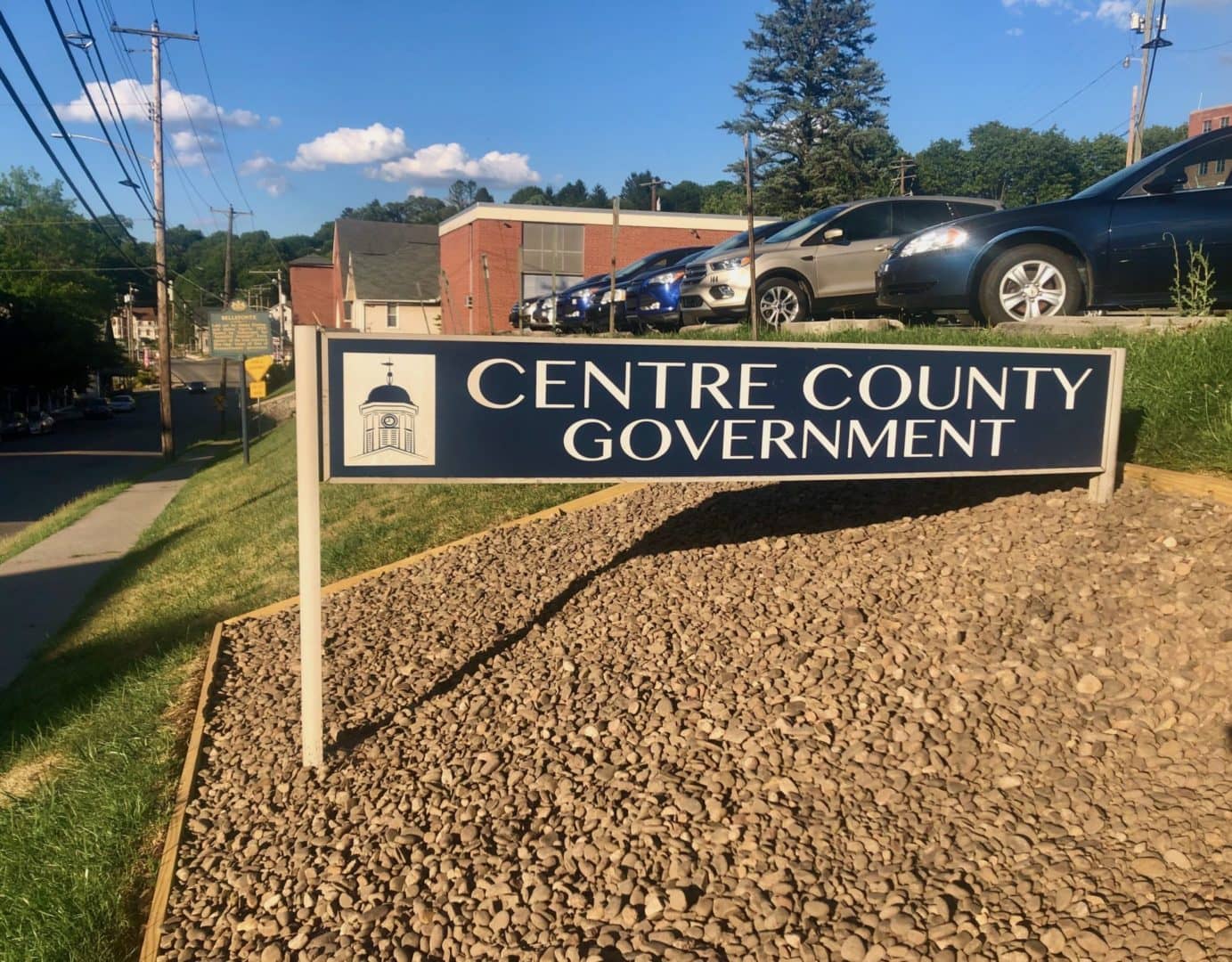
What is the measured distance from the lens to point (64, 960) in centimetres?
318

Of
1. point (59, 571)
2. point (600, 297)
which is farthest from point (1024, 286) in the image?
point (59, 571)

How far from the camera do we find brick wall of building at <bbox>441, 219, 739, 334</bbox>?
36.9 m

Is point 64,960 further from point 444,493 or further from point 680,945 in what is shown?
point 444,493

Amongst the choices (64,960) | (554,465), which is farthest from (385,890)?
(554,465)

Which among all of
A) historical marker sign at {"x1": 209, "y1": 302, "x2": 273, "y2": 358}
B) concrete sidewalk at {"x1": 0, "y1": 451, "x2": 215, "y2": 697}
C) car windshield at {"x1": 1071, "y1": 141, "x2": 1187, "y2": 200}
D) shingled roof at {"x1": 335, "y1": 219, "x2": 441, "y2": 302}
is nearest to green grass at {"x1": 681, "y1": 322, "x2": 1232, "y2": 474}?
car windshield at {"x1": 1071, "y1": 141, "x2": 1187, "y2": 200}

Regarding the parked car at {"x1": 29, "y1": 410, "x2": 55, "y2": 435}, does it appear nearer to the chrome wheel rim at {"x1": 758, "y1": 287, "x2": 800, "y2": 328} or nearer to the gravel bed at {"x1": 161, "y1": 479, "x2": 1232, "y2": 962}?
the chrome wheel rim at {"x1": 758, "y1": 287, "x2": 800, "y2": 328}

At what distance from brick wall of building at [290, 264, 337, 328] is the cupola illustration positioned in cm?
7056

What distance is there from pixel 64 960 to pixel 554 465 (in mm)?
2417

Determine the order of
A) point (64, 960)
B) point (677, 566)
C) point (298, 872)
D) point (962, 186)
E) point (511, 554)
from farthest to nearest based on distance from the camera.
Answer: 1. point (962, 186)
2. point (511, 554)
3. point (677, 566)
4. point (298, 872)
5. point (64, 960)

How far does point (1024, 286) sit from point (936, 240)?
33.9 inches

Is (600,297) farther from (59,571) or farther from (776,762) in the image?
(776,762)

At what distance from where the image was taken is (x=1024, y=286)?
341 inches

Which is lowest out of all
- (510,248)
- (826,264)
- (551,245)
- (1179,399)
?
(1179,399)

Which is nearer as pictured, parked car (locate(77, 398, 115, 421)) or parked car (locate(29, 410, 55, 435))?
parked car (locate(29, 410, 55, 435))
